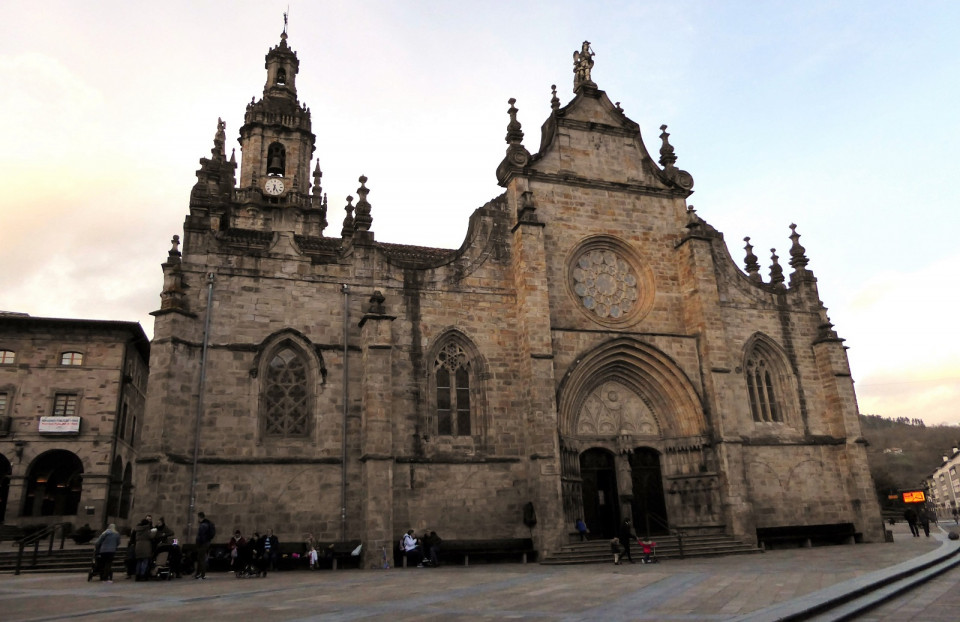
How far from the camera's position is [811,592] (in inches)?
381

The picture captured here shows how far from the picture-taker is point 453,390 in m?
20.1

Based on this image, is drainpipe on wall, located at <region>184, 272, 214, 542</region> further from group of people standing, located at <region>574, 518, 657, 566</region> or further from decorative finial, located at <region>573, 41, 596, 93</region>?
decorative finial, located at <region>573, 41, 596, 93</region>

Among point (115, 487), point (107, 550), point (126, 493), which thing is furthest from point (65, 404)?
point (107, 550)

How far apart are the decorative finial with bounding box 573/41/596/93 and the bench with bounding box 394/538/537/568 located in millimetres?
16572

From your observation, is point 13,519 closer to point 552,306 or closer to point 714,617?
point 552,306

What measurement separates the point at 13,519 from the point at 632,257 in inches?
1101

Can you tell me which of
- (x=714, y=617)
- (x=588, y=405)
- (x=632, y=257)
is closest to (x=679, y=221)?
(x=632, y=257)

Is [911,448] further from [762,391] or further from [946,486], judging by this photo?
[762,391]

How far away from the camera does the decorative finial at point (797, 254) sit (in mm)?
25797

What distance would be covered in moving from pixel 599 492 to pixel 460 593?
35.9 ft

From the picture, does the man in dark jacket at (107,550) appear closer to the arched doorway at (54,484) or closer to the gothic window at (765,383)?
the arched doorway at (54,484)

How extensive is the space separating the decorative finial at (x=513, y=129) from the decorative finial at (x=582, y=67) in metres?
3.38

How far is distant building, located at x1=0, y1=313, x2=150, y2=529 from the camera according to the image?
29.0 m

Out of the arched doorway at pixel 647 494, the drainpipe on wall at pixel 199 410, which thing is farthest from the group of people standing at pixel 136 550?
the arched doorway at pixel 647 494
